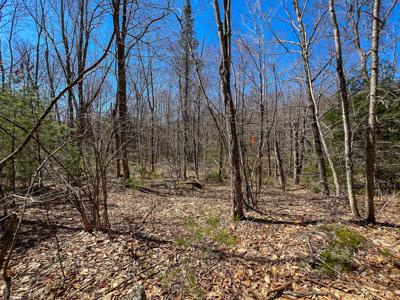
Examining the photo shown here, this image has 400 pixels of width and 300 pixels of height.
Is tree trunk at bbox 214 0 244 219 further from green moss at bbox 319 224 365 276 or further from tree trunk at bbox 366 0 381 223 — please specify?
tree trunk at bbox 366 0 381 223

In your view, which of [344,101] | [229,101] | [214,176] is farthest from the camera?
[214,176]

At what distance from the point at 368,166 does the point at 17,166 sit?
6715mm

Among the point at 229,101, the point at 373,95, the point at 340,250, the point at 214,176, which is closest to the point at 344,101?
the point at 373,95

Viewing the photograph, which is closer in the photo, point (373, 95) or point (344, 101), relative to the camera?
point (373, 95)

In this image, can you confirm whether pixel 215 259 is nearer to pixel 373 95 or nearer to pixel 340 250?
pixel 340 250

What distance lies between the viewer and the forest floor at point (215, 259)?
2.16 metres

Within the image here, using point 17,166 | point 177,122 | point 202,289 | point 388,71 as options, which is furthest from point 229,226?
point 177,122

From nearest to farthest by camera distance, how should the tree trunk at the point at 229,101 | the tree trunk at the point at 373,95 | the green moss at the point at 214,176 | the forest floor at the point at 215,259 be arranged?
the forest floor at the point at 215,259
the tree trunk at the point at 373,95
the tree trunk at the point at 229,101
the green moss at the point at 214,176

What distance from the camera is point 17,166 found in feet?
15.5

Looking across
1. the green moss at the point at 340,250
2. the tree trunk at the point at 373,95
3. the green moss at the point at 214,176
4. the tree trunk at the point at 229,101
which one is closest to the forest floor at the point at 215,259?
the green moss at the point at 340,250

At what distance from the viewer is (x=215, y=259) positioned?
8.71 ft

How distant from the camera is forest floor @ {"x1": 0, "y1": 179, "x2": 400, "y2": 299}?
2164 millimetres

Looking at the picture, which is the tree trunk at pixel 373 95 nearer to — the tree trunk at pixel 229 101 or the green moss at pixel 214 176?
the tree trunk at pixel 229 101

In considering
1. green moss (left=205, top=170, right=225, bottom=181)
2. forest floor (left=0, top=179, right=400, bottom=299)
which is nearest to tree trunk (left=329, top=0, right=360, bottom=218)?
forest floor (left=0, top=179, right=400, bottom=299)
